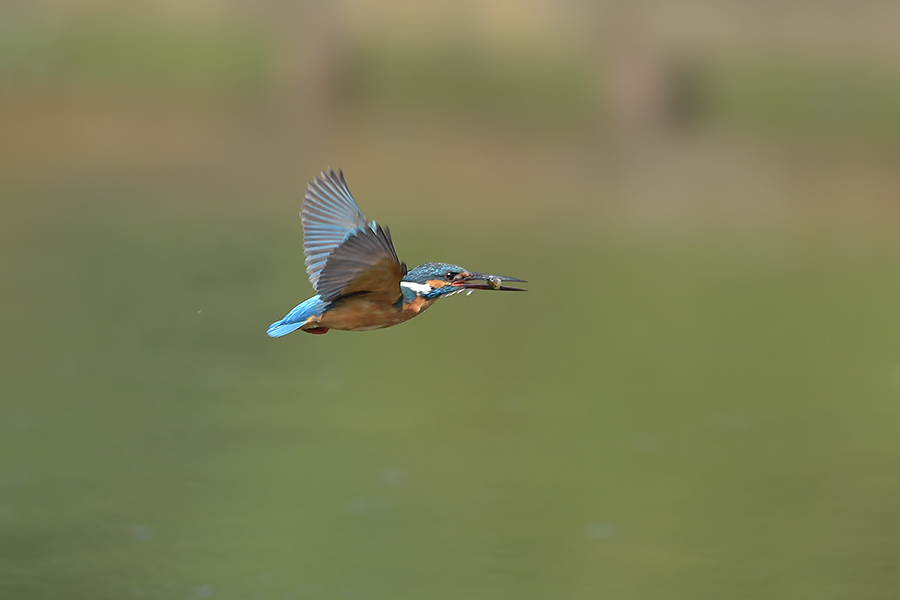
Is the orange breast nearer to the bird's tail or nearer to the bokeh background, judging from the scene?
the bird's tail

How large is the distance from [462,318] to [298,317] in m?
9.42

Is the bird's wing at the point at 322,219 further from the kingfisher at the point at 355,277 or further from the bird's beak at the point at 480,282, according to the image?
the bird's beak at the point at 480,282

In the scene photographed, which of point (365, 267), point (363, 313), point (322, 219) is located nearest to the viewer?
point (365, 267)

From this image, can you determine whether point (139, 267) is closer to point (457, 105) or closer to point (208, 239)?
point (208, 239)

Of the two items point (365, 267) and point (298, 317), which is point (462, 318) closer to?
point (298, 317)

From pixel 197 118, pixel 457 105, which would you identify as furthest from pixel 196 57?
pixel 457 105

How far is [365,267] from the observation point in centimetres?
392

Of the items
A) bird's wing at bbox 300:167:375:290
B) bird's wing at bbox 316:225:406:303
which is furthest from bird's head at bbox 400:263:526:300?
bird's wing at bbox 300:167:375:290

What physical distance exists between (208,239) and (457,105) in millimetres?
8028

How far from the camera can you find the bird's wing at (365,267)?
152 inches

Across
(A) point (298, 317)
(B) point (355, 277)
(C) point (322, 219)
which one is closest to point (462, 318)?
(C) point (322, 219)

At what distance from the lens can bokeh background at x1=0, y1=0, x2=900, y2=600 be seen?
892cm

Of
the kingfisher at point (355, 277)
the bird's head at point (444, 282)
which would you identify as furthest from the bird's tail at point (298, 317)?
the bird's head at point (444, 282)

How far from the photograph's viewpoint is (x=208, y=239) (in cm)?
1451
